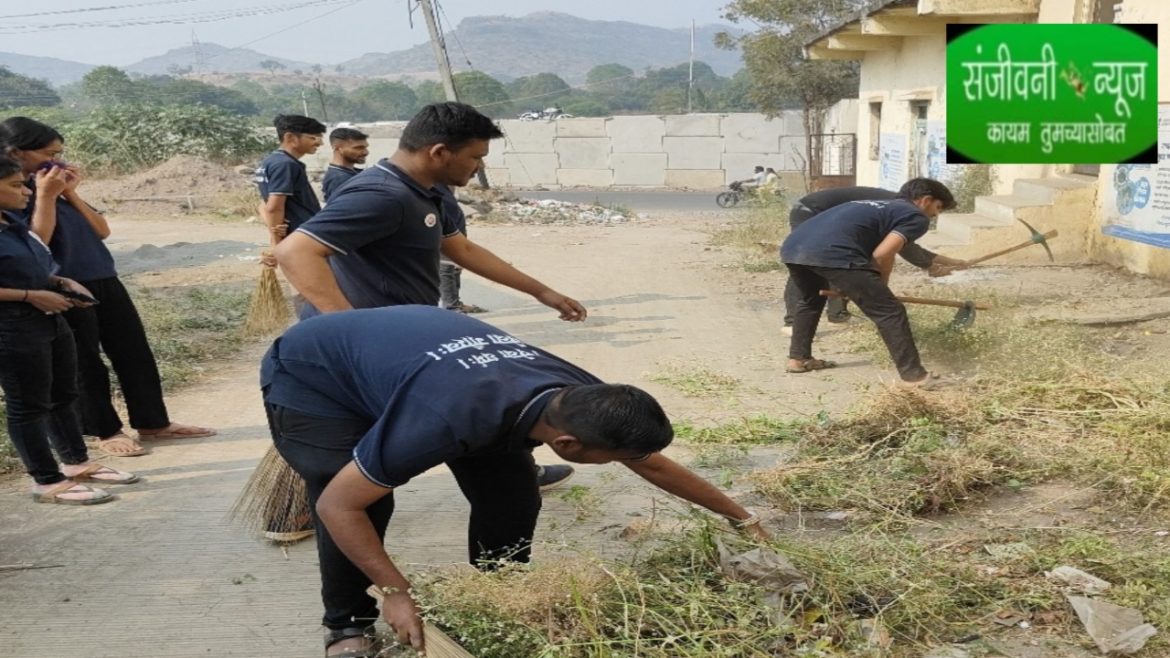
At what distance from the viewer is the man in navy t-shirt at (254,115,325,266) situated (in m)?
5.57

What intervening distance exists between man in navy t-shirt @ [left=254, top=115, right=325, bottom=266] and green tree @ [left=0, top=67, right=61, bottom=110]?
74125mm

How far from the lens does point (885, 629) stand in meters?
2.53

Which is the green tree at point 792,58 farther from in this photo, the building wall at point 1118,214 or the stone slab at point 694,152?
the building wall at point 1118,214

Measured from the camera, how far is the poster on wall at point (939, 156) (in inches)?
490

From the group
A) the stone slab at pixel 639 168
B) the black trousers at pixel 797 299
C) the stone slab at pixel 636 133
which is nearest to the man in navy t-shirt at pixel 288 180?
the black trousers at pixel 797 299

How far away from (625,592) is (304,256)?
150cm

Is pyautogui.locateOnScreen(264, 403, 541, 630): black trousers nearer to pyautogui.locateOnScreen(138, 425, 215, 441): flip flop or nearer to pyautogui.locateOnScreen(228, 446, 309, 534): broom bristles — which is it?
pyautogui.locateOnScreen(228, 446, 309, 534): broom bristles

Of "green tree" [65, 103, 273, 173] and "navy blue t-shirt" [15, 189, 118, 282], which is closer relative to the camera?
"navy blue t-shirt" [15, 189, 118, 282]

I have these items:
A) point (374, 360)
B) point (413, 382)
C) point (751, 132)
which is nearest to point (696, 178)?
point (751, 132)

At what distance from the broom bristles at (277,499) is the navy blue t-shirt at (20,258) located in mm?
1328

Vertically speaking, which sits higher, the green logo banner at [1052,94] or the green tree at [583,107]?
the green tree at [583,107]

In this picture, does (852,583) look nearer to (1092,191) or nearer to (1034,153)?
(1092,191)

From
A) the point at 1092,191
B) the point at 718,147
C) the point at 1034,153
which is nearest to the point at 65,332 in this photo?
the point at 1092,191

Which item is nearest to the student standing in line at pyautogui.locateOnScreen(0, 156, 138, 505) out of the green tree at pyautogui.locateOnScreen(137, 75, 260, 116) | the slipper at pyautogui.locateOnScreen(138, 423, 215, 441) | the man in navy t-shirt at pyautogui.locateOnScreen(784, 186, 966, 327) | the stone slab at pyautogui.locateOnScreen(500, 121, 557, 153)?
the slipper at pyautogui.locateOnScreen(138, 423, 215, 441)
